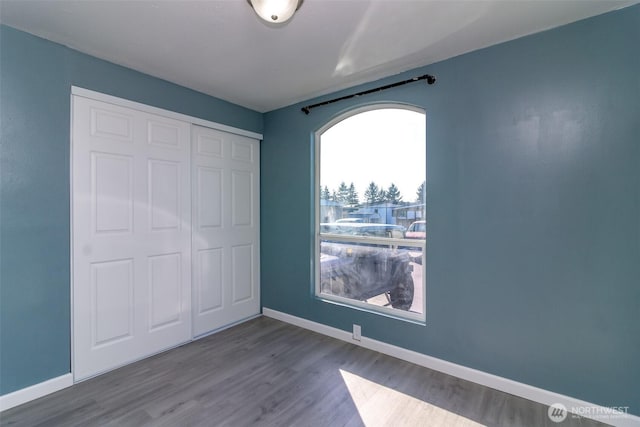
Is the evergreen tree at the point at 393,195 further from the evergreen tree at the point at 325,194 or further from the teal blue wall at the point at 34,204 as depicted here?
the teal blue wall at the point at 34,204

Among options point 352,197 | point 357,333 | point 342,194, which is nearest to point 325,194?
point 342,194

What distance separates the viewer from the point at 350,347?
2766mm

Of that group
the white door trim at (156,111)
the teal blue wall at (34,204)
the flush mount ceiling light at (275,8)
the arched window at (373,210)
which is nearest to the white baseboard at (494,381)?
the arched window at (373,210)

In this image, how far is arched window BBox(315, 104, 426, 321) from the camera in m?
2.57

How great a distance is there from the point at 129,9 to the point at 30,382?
8.24 feet

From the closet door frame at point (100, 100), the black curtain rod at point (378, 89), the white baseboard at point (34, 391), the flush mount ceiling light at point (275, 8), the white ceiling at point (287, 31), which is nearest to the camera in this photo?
the flush mount ceiling light at point (275, 8)

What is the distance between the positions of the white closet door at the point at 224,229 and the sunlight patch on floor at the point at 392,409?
1.67 meters

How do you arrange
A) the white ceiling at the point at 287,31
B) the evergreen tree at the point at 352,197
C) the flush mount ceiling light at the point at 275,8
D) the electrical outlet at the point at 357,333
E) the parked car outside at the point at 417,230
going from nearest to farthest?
1. the flush mount ceiling light at the point at 275,8
2. the white ceiling at the point at 287,31
3. the parked car outside at the point at 417,230
4. the electrical outlet at the point at 357,333
5. the evergreen tree at the point at 352,197

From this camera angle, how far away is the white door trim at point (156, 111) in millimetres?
2225

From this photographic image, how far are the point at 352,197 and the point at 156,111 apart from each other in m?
1.99

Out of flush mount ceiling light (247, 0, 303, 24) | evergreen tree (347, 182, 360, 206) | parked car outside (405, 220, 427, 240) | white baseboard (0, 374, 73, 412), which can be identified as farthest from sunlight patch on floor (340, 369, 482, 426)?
flush mount ceiling light (247, 0, 303, 24)

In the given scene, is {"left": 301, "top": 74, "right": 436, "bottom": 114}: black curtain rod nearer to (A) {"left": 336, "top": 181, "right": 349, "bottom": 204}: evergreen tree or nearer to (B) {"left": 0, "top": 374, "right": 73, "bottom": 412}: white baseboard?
(A) {"left": 336, "top": 181, "right": 349, "bottom": 204}: evergreen tree

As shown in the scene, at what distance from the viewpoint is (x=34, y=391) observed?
1979 mm

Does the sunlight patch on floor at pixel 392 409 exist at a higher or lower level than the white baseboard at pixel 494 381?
lower
